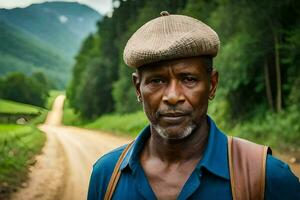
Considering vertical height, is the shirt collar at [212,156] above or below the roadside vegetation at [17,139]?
above

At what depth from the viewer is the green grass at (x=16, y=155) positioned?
560 cm

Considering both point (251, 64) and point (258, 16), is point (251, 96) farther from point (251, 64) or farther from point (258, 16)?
point (258, 16)

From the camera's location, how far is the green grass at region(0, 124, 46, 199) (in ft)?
18.4

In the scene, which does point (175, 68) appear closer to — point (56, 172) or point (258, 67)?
point (56, 172)

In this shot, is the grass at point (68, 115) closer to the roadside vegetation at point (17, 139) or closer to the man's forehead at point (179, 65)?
the roadside vegetation at point (17, 139)

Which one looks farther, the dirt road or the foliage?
the dirt road

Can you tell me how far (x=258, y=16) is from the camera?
15.9m

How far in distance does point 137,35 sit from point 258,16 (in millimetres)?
14570

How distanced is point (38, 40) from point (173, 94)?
4.97 m

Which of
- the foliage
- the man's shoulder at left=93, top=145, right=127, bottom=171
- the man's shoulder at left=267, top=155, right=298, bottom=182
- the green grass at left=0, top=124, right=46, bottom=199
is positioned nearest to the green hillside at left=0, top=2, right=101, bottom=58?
the foliage

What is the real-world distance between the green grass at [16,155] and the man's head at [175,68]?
3.59 m

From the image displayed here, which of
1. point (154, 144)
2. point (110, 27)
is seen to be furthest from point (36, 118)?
point (110, 27)

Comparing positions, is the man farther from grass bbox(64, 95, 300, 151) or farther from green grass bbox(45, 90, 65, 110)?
grass bbox(64, 95, 300, 151)

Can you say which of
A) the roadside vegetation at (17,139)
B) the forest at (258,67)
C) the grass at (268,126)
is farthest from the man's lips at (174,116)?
the forest at (258,67)
